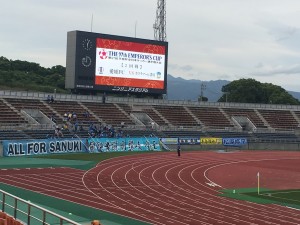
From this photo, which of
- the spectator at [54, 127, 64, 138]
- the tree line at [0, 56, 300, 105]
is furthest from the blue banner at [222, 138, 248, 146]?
the tree line at [0, 56, 300, 105]

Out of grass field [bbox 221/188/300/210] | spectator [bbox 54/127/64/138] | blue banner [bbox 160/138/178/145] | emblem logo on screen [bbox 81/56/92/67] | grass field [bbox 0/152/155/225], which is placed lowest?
grass field [bbox 221/188/300/210]

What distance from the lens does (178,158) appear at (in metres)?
43.7

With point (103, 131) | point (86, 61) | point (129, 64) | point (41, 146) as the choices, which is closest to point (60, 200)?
point (41, 146)

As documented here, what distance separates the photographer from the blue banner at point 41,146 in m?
41.6

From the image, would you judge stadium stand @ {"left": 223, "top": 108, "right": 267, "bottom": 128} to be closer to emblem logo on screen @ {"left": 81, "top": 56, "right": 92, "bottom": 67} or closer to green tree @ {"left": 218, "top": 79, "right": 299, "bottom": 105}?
emblem logo on screen @ {"left": 81, "top": 56, "right": 92, "bottom": 67}

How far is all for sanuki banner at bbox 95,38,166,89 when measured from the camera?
179 feet

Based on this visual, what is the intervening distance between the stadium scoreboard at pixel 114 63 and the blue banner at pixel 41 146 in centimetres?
931

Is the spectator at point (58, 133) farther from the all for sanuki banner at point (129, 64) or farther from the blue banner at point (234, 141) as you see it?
the blue banner at point (234, 141)

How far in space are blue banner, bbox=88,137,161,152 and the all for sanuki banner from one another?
26.1 ft

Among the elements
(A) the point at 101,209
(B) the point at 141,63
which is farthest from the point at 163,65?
(A) the point at 101,209

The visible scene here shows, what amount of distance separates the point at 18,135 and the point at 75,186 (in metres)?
22.5

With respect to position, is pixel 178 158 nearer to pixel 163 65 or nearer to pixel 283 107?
pixel 163 65

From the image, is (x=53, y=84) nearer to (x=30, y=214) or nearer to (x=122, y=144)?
(x=122, y=144)

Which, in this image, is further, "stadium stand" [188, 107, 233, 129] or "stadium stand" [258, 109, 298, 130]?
"stadium stand" [258, 109, 298, 130]
